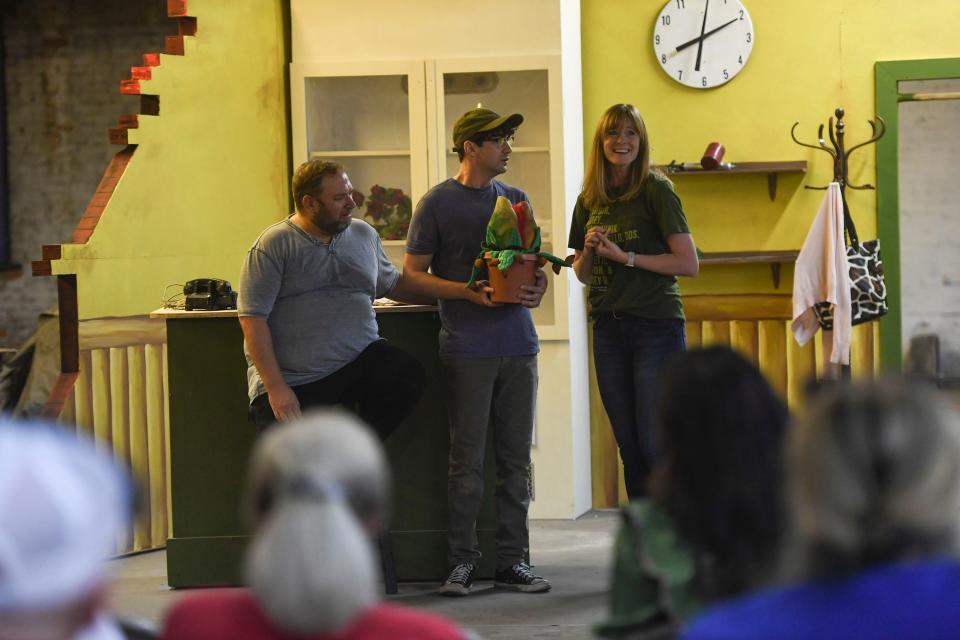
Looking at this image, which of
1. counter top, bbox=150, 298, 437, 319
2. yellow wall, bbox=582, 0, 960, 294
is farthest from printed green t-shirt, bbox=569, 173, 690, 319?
yellow wall, bbox=582, 0, 960, 294

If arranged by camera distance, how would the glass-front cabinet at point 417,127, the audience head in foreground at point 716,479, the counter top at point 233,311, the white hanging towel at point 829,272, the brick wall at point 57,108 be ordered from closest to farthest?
the audience head in foreground at point 716,479
the counter top at point 233,311
the white hanging towel at point 829,272
the glass-front cabinet at point 417,127
the brick wall at point 57,108

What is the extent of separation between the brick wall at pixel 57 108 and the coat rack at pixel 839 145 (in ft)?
16.3

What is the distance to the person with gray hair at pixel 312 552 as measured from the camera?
142 cm

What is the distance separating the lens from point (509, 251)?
4164mm

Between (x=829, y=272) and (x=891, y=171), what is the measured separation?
2.39 ft

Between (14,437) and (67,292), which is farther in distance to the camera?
(67,292)

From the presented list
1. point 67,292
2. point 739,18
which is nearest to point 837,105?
point 739,18

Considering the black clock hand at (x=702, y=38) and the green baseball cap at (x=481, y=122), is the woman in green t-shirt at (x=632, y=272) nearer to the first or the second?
the green baseball cap at (x=481, y=122)

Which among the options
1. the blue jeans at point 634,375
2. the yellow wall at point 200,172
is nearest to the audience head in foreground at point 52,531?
the blue jeans at point 634,375

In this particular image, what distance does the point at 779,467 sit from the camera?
1788 mm

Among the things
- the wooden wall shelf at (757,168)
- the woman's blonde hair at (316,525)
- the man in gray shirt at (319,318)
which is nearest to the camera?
the woman's blonde hair at (316,525)

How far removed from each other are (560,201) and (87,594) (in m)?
4.64

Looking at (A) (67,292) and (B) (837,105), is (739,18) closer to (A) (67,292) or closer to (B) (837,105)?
(B) (837,105)

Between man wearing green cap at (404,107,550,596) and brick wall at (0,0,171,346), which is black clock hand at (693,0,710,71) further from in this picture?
brick wall at (0,0,171,346)
